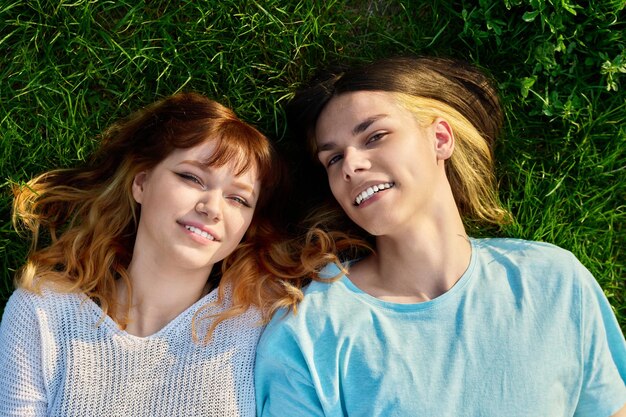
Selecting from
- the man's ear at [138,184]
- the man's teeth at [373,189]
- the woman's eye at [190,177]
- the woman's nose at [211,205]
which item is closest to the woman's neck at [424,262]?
the man's teeth at [373,189]

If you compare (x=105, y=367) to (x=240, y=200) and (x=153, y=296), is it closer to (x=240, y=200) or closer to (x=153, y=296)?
(x=153, y=296)

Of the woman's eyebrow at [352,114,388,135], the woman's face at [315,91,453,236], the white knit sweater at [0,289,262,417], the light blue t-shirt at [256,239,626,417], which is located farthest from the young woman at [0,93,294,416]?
the woman's eyebrow at [352,114,388,135]

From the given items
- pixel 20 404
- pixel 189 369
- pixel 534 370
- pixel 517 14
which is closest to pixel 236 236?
pixel 189 369

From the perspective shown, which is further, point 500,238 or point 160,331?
point 500,238

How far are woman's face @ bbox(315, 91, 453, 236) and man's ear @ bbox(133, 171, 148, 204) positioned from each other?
0.85 meters

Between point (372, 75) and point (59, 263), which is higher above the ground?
point (372, 75)

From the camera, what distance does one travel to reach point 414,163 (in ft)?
9.72

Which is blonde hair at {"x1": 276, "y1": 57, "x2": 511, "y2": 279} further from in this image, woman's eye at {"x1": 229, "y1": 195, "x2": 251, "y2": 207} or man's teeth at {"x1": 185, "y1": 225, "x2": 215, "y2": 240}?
man's teeth at {"x1": 185, "y1": 225, "x2": 215, "y2": 240}

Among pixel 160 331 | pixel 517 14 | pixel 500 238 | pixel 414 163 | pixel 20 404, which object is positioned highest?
pixel 517 14

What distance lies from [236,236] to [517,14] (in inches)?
72.9

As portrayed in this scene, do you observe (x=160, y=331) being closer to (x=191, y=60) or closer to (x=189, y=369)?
(x=189, y=369)

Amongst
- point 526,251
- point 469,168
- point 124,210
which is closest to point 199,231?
point 124,210

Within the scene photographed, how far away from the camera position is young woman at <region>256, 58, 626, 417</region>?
9.46 feet

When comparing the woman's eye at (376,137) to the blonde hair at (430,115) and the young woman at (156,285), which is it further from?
the young woman at (156,285)
